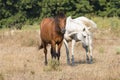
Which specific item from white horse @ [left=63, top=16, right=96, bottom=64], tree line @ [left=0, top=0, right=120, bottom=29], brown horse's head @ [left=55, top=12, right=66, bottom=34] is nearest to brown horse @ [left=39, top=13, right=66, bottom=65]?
brown horse's head @ [left=55, top=12, right=66, bottom=34]

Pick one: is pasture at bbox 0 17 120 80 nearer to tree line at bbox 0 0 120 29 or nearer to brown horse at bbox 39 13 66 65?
brown horse at bbox 39 13 66 65

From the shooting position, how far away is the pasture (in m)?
11.3

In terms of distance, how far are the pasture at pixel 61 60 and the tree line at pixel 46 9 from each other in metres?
8.72

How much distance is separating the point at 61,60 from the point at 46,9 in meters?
20.8

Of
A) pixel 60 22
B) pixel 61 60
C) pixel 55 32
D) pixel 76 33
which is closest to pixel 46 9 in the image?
pixel 61 60

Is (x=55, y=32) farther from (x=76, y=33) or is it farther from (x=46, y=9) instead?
(x=46, y=9)

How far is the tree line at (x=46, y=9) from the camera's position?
36062 millimetres

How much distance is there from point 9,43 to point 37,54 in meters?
4.89

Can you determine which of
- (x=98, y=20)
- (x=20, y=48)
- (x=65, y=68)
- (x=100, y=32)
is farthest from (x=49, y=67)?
(x=98, y=20)

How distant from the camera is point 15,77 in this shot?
→ 1137 centimetres

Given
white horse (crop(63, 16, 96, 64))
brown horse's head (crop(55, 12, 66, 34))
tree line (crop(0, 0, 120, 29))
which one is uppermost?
brown horse's head (crop(55, 12, 66, 34))

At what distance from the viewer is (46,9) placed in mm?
36156

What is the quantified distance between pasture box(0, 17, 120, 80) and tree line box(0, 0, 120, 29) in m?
8.72

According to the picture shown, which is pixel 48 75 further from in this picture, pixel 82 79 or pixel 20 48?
pixel 20 48
